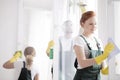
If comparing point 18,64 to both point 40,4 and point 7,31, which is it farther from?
point 40,4

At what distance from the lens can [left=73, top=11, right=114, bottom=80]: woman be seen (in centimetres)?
99

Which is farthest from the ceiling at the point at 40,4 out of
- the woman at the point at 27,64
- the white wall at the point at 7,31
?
the woman at the point at 27,64

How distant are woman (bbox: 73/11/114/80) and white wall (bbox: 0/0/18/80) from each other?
0.69m

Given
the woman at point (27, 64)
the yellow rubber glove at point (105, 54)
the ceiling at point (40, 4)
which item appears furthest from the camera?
the ceiling at point (40, 4)

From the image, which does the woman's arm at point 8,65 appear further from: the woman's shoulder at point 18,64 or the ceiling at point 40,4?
the ceiling at point 40,4

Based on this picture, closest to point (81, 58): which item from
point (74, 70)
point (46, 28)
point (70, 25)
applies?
point (74, 70)

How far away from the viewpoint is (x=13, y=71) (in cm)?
150

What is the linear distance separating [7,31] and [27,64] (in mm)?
352

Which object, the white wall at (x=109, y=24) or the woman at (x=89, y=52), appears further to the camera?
the white wall at (x=109, y=24)

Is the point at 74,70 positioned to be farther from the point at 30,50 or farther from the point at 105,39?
the point at 30,50

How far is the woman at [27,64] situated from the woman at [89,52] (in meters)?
0.47

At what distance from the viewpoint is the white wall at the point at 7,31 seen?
60.3 inches

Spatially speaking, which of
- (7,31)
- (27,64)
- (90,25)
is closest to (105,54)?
(90,25)

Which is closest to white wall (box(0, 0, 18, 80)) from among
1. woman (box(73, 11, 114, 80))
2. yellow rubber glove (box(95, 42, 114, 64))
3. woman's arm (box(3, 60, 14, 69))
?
woman's arm (box(3, 60, 14, 69))
